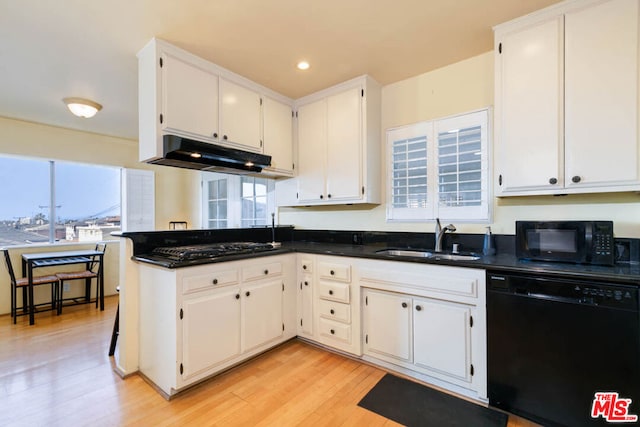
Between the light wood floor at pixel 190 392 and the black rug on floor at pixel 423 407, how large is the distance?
0.23 ft

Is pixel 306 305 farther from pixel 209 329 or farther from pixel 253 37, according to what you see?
pixel 253 37

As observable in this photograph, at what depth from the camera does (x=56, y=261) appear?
369cm

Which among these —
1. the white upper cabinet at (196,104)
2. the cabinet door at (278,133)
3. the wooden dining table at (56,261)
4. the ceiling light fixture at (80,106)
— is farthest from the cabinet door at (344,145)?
the wooden dining table at (56,261)

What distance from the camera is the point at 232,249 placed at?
7.86ft

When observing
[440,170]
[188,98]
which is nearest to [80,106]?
[188,98]

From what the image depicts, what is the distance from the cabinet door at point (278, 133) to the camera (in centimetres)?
294

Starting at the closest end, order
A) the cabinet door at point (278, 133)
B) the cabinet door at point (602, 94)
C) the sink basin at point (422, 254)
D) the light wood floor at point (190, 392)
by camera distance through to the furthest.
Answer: the cabinet door at point (602, 94) → the light wood floor at point (190, 392) → the sink basin at point (422, 254) → the cabinet door at point (278, 133)

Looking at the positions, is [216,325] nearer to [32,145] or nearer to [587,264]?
[587,264]

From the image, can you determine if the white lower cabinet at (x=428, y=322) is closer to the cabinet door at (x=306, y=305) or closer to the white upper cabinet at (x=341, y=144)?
the cabinet door at (x=306, y=305)

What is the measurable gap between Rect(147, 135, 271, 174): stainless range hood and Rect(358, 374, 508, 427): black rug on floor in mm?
1994

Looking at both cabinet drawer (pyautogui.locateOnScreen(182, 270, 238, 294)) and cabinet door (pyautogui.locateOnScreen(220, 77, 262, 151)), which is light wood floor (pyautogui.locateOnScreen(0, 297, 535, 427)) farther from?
cabinet door (pyautogui.locateOnScreen(220, 77, 262, 151))

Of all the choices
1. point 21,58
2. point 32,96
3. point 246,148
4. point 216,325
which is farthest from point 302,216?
point 32,96

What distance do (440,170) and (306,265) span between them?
4.79 ft

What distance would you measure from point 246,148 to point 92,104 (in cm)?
195
